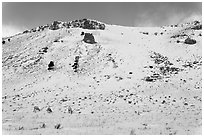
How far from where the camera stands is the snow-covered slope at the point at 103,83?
22078 mm

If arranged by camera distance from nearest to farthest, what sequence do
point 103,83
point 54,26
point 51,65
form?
point 103,83
point 51,65
point 54,26

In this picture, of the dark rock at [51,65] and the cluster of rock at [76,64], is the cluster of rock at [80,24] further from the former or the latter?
the dark rock at [51,65]

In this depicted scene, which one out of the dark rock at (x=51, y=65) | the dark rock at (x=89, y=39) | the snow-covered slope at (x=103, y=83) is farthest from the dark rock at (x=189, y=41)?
the dark rock at (x=51, y=65)

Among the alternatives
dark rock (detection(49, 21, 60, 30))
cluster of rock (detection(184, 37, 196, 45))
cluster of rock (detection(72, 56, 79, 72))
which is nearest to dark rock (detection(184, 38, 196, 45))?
cluster of rock (detection(184, 37, 196, 45))

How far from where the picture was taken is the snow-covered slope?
2208 centimetres

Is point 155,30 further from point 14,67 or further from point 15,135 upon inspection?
point 15,135

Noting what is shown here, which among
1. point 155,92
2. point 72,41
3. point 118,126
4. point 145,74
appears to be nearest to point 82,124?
point 118,126

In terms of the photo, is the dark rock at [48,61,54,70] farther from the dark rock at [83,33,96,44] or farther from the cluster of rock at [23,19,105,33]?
the cluster of rock at [23,19,105,33]

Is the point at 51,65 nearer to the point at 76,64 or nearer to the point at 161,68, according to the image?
the point at 76,64

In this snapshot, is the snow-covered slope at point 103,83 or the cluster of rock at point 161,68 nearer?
the snow-covered slope at point 103,83

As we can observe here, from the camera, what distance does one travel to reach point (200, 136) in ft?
55.8

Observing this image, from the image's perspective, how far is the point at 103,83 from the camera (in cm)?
3800

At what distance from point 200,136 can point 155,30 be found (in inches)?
2354

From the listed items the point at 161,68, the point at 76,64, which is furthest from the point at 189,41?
the point at 76,64
